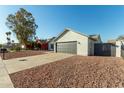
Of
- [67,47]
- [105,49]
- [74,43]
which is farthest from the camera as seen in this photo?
[67,47]

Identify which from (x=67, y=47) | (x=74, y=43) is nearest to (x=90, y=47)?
(x=74, y=43)

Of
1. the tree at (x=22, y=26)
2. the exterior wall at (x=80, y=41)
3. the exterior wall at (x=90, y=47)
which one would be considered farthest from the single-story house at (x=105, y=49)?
the tree at (x=22, y=26)

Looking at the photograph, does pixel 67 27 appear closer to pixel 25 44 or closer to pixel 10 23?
pixel 25 44

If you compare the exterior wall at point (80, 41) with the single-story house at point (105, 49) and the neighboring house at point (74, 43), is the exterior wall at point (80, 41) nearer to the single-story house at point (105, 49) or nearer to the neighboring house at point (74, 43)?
the neighboring house at point (74, 43)

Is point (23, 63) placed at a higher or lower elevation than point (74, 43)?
lower

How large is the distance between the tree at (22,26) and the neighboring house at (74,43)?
13374mm

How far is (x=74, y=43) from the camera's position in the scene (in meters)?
17.7

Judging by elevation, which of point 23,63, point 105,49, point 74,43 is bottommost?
point 23,63

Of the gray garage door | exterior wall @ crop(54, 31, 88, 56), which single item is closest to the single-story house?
exterior wall @ crop(54, 31, 88, 56)

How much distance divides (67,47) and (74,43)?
1513mm

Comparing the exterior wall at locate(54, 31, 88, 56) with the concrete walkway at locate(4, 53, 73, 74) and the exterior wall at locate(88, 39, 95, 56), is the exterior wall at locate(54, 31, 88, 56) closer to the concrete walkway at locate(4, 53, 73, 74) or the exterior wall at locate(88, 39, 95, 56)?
the exterior wall at locate(88, 39, 95, 56)

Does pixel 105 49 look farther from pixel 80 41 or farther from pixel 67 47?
pixel 67 47

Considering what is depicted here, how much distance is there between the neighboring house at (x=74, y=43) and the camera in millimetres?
16314
